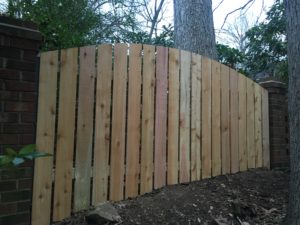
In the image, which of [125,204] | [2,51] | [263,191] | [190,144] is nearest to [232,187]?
[263,191]

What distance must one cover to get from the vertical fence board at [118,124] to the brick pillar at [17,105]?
824 millimetres

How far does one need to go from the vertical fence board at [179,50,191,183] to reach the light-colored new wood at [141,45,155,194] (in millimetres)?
441

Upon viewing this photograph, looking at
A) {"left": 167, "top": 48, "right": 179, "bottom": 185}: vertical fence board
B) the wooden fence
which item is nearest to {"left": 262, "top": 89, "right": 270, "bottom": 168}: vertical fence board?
the wooden fence

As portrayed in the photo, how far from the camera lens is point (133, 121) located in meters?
3.89

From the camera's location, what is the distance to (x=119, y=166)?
3738 mm

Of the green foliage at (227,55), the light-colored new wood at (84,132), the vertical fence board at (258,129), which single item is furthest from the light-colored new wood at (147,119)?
the green foliage at (227,55)

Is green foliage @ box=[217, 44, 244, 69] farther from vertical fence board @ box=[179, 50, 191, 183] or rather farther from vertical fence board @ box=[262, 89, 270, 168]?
vertical fence board @ box=[179, 50, 191, 183]

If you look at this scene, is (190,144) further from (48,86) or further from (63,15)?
(63,15)

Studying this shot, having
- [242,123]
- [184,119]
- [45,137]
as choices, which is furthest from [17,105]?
[242,123]

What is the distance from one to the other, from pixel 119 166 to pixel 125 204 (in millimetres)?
357

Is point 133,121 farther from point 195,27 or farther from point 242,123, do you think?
point 195,27

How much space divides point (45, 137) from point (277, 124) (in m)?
3.86

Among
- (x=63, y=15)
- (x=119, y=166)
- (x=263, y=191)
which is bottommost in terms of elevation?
(x=263, y=191)

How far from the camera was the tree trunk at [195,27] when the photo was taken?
6.36 metres
